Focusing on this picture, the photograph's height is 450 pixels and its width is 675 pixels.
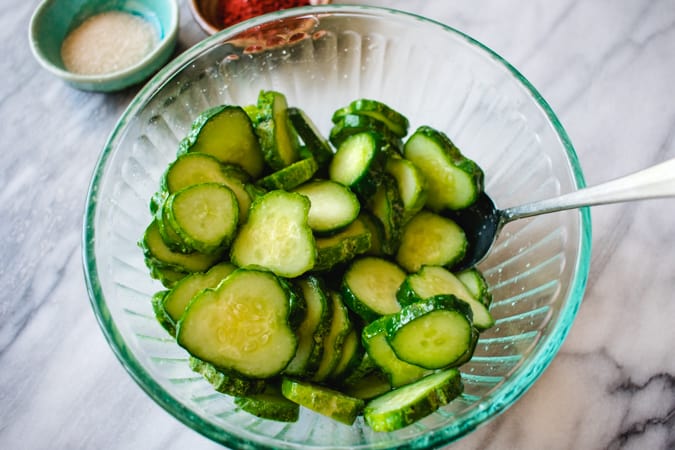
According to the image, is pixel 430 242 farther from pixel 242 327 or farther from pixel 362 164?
pixel 242 327

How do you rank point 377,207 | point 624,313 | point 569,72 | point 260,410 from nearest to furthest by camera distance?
1. point 260,410
2. point 377,207
3. point 624,313
4. point 569,72

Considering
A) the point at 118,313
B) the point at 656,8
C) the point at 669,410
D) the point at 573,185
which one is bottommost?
the point at 669,410

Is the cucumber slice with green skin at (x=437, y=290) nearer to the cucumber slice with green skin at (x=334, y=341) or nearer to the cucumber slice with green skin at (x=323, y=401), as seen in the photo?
the cucumber slice with green skin at (x=334, y=341)

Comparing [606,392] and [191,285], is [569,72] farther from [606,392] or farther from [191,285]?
[191,285]

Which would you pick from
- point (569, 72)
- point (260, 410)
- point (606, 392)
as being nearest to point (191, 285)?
point (260, 410)

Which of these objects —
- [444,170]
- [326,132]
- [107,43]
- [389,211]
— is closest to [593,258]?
[444,170]

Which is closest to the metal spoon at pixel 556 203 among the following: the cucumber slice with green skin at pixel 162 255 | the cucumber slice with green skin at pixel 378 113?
the cucumber slice with green skin at pixel 378 113

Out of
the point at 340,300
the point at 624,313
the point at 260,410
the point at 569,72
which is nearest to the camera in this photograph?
the point at 260,410
